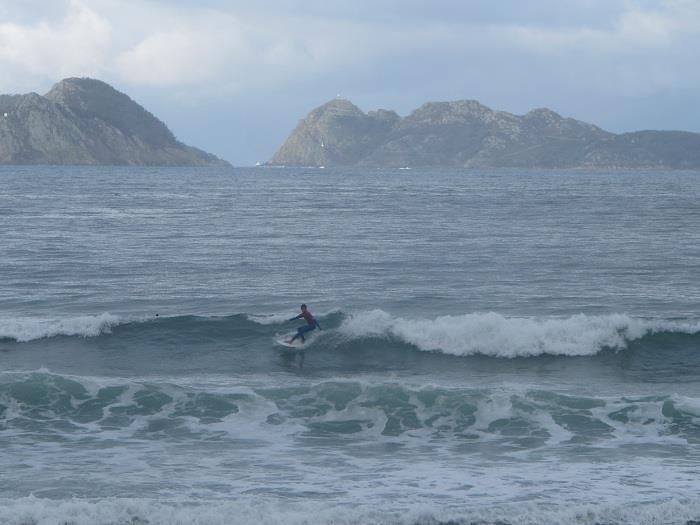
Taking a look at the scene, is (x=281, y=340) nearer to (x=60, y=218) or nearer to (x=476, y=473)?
(x=476, y=473)

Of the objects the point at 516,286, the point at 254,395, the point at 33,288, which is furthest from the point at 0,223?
the point at 254,395

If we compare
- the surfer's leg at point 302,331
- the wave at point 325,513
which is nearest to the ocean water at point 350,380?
the wave at point 325,513

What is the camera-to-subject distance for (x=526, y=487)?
14180 mm

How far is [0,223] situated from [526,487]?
4285cm

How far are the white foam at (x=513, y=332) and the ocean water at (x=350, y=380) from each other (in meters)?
0.06

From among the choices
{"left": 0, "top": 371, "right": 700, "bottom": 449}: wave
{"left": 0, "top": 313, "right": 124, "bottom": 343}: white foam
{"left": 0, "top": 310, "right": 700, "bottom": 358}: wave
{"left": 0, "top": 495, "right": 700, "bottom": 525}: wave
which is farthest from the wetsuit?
{"left": 0, "top": 495, "right": 700, "bottom": 525}: wave

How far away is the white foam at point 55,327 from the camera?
24.6 meters

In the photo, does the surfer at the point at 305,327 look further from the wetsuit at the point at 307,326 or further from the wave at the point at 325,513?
the wave at the point at 325,513

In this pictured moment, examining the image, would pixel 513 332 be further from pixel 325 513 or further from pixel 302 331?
pixel 325 513

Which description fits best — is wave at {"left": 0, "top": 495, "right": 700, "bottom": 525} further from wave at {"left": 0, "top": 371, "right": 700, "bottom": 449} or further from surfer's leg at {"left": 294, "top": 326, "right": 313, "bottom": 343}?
surfer's leg at {"left": 294, "top": 326, "right": 313, "bottom": 343}

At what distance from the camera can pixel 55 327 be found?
25156 millimetres

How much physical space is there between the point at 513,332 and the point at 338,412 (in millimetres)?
7362

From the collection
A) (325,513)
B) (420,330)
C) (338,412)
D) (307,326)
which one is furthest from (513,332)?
(325,513)

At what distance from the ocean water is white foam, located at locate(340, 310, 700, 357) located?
6 cm
